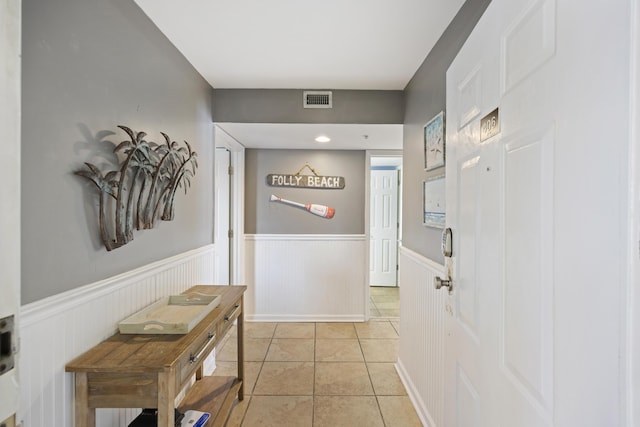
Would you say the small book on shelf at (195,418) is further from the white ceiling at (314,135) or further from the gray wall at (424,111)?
the white ceiling at (314,135)

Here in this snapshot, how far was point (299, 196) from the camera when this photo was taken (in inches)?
138

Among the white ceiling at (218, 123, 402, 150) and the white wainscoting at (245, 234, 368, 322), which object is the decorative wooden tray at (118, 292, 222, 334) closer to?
the white ceiling at (218, 123, 402, 150)

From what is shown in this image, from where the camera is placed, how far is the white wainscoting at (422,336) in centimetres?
163

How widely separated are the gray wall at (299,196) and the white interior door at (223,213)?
0.78 feet

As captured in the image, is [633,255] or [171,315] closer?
[633,255]

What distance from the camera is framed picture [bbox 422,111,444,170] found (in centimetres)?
165

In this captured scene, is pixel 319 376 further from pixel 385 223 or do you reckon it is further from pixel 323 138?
pixel 385 223

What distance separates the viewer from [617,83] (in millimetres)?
418

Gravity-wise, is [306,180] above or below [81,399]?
above

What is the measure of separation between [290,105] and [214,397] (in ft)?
7.25

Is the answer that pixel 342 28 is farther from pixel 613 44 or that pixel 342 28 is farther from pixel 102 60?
pixel 613 44

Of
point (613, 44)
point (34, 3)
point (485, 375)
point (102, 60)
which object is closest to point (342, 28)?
point (102, 60)

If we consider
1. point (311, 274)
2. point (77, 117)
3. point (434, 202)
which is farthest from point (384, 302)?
point (77, 117)

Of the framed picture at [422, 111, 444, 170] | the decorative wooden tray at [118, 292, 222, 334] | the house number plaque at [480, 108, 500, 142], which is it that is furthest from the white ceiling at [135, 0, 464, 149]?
the decorative wooden tray at [118, 292, 222, 334]
